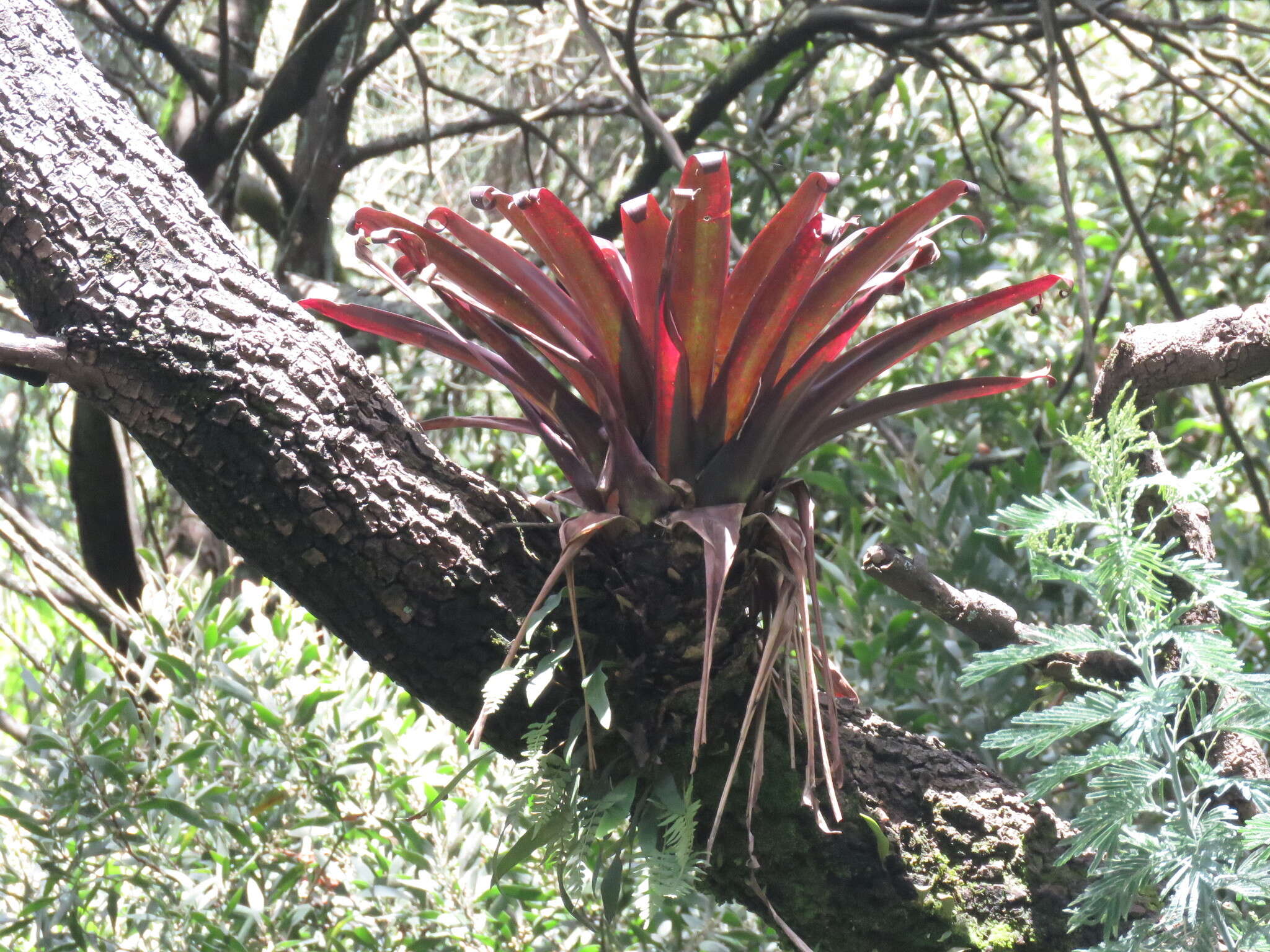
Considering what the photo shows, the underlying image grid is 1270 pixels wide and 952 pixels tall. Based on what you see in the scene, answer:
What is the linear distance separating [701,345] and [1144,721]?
44 cm

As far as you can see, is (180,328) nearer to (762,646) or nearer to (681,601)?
(681,601)

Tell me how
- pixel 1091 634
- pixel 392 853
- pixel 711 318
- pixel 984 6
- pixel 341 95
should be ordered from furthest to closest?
pixel 341 95 < pixel 984 6 < pixel 392 853 < pixel 711 318 < pixel 1091 634

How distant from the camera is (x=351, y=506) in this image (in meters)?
0.82

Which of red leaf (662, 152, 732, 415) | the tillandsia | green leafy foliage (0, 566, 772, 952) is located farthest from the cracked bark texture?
green leafy foliage (0, 566, 772, 952)

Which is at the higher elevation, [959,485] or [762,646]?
[959,485]

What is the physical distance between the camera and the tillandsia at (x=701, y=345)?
820mm

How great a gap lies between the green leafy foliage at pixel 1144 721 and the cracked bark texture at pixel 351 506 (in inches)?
7.2

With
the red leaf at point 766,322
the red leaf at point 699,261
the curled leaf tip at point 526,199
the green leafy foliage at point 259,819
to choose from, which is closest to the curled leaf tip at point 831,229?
the red leaf at point 766,322

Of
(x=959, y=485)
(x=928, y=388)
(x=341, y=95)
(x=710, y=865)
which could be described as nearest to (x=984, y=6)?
(x=959, y=485)

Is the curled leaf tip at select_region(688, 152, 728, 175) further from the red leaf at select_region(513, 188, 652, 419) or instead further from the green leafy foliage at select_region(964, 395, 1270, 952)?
the green leafy foliage at select_region(964, 395, 1270, 952)

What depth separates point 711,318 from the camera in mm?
854

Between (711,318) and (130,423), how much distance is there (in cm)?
49

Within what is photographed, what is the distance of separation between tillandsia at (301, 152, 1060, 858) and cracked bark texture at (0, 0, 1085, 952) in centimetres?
7

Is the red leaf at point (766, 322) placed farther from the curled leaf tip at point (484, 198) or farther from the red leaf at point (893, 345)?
the curled leaf tip at point (484, 198)
